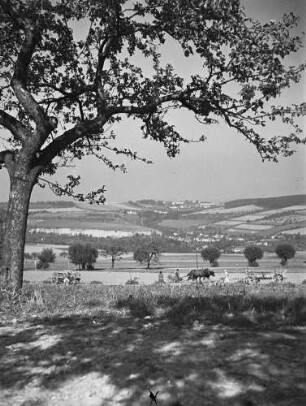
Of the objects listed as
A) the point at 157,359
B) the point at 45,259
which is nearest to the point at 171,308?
the point at 157,359

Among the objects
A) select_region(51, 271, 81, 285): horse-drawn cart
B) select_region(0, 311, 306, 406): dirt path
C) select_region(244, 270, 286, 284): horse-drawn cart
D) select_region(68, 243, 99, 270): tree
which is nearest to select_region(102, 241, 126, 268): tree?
select_region(68, 243, 99, 270): tree

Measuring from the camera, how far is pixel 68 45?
1446cm

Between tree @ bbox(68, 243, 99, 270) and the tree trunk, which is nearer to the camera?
the tree trunk

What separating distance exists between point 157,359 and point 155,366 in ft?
0.77

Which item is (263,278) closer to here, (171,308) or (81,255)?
(171,308)

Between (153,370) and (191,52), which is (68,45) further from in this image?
(153,370)

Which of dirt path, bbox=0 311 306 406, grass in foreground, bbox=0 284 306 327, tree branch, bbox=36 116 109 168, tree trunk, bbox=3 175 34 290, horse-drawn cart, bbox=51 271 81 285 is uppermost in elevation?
tree branch, bbox=36 116 109 168

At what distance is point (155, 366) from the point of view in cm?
507

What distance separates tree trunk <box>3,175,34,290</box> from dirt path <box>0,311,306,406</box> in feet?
12.8

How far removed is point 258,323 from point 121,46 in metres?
9.33

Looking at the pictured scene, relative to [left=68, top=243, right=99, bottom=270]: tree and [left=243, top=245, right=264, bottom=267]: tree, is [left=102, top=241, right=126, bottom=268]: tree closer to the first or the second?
[left=68, top=243, right=99, bottom=270]: tree

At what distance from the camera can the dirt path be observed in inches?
172

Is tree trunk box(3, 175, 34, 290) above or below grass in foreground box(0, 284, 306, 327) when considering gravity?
above

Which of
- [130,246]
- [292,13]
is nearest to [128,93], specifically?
[292,13]
